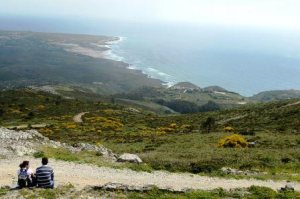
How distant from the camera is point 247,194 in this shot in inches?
878

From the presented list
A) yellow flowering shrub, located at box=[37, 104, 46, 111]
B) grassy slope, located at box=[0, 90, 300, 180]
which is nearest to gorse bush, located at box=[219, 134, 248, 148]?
grassy slope, located at box=[0, 90, 300, 180]

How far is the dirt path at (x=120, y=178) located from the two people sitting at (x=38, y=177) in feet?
6.29

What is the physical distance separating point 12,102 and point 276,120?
87.8m

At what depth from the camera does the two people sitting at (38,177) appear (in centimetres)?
2120

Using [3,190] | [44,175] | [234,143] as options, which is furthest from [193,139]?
[3,190]

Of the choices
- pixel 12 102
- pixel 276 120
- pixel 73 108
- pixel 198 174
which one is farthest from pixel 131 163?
pixel 12 102

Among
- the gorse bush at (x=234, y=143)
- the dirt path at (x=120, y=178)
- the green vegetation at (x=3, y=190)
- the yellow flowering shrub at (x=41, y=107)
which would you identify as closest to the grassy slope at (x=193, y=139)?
the yellow flowering shrub at (x=41, y=107)

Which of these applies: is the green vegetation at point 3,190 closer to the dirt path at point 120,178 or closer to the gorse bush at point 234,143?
the dirt path at point 120,178

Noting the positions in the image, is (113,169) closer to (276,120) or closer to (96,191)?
(96,191)

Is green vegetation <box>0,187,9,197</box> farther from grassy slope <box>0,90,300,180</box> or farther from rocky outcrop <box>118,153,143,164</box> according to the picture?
grassy slope <box>0,90,300,180</box>

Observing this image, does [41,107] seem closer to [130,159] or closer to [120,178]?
[130,159]

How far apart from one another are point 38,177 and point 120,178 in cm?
628

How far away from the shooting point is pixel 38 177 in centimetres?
2136

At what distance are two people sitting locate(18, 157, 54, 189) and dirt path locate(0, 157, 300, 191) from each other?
1.92 m
